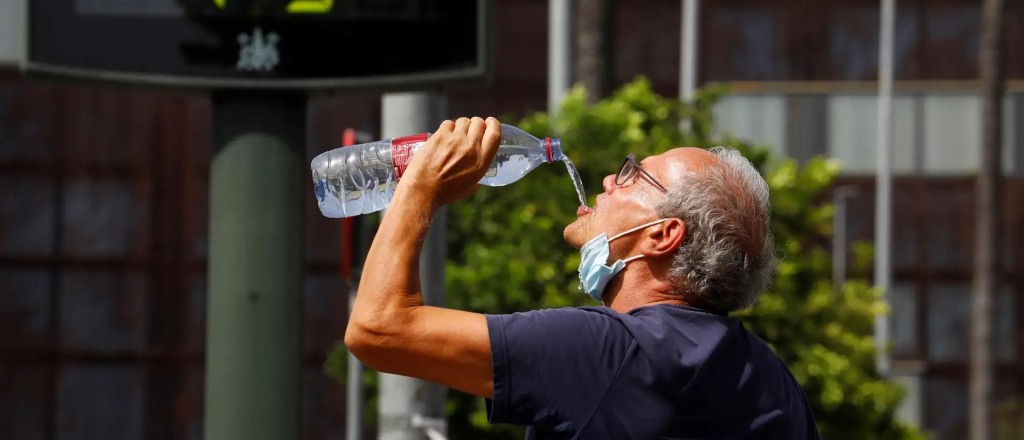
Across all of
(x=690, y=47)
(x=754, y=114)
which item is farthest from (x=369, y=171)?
(x=754, y=114)

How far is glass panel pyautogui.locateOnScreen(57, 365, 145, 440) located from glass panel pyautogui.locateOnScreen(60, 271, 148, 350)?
16.2 inches

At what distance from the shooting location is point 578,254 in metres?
8.92

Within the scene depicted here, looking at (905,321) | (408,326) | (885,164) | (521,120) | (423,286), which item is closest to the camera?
(408,326)

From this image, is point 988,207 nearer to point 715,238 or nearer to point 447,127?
point 715,238

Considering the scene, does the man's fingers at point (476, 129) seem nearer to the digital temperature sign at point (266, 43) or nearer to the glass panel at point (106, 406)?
the digital temperature sign at point (266, 43)

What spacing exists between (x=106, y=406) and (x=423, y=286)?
17996 mm

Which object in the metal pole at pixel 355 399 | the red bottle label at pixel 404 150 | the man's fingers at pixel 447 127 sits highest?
the man's fingers at pixel 447 127

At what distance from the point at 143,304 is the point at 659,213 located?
69.1ft

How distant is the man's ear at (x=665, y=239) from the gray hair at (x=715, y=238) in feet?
0.05

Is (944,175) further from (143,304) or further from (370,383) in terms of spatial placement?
(370,383)

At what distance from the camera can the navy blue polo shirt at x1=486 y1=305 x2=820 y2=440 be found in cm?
225

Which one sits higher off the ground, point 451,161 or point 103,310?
point 451,161

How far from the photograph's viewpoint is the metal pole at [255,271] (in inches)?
140

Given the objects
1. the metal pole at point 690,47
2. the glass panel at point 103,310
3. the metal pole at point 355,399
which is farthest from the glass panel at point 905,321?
the metal pole at point 355,399
